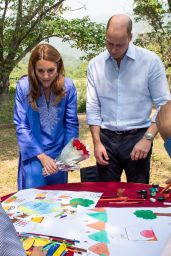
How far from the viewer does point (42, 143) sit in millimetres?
2861

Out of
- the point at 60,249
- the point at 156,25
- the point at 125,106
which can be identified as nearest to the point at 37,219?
the point at 60,249

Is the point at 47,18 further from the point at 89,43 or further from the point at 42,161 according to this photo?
the point at 42,161

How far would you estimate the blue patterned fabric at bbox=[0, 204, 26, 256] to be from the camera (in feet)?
3.23

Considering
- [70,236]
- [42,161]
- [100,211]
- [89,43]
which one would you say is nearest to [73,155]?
[42,161]

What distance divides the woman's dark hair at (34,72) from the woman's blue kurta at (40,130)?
0.05m

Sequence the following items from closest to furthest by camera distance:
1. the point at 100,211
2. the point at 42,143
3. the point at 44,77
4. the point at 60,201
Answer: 1. the point at 100,211
2. the point at 60,201
3. the point at 44,77
4. the point at 42,143

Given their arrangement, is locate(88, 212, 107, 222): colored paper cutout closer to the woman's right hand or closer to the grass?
the woman's right hand

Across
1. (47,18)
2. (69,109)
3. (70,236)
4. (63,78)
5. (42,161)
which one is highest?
(47,18)

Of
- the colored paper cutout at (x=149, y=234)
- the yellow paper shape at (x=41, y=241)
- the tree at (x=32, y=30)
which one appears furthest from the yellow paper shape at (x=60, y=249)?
the tree at (x=32, y=30)

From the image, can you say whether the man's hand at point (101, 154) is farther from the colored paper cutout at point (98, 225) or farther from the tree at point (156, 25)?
the tree at point (156, 25)

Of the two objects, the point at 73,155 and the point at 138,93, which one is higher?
the point at 138,93

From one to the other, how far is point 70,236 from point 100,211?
330 millimetres

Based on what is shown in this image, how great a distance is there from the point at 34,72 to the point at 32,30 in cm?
797

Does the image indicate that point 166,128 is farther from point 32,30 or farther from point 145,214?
point 32,30
